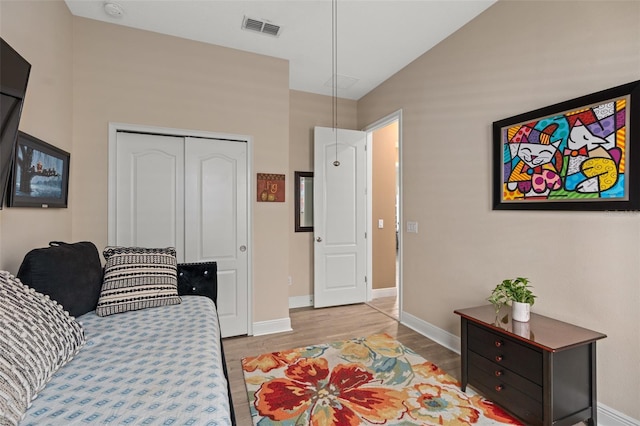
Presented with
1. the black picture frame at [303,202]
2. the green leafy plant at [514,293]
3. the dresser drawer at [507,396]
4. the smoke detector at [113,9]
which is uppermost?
the smoke detector at [113,9]

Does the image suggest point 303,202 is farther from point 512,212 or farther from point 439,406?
point 439,406

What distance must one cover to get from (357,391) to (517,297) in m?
1.26

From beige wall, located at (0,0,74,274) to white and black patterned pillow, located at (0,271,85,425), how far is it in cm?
63

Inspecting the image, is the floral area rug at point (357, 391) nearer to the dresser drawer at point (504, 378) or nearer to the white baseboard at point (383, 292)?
the dresser drawer at point (504, 378)

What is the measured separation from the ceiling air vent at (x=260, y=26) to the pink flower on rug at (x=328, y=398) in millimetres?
3014

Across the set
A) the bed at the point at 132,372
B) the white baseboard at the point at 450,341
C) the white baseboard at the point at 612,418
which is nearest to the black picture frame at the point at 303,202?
the white baseboard at the point at 450,341

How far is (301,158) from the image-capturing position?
421 cm

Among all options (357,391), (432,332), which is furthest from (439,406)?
(432,332)

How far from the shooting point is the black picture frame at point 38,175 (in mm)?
1730

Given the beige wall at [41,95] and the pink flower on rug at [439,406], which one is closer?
the beige wall at [41,95]

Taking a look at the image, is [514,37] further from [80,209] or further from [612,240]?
[80,209]

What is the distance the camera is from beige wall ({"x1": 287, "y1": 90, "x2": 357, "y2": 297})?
4156 mm

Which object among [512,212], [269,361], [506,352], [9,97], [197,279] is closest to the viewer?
[9,97]

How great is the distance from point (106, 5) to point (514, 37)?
3.25 meters
